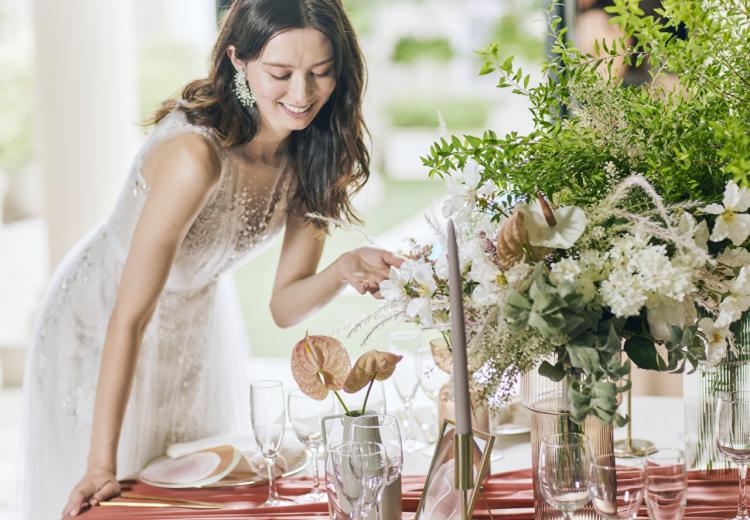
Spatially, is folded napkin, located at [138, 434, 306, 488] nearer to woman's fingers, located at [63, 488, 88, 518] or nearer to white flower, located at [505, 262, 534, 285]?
woman's fingers, located at [63, 488, 88, 518]

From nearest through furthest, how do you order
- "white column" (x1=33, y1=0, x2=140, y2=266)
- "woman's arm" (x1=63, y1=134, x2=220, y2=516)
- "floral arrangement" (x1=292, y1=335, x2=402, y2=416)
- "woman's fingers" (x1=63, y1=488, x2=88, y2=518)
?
1. "floral arrangement" (x1=292, y1=335, x2=402, y2=416)
2. "woman's fingers" (x1=63, y1=488, x2=88, y2=518)
3. "woman's arm" (x1=63, y1=134, x2=220, y2=516)
4. "white column" (x1=33, y1=0, x2=140, y2=266)

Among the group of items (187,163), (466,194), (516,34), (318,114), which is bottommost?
(466,194)

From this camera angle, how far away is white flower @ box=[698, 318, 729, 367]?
3.78ft

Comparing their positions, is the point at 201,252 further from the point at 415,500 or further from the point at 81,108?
the point at 81,108

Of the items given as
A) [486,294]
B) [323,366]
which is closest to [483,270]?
[486,294]

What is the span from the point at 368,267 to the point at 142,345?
64cm

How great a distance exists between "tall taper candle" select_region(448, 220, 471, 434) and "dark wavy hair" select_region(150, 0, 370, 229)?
32.4 inches

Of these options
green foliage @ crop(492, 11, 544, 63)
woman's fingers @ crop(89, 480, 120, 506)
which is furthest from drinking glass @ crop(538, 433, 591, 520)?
green foliage @ crop(492, 11, 544, 63)

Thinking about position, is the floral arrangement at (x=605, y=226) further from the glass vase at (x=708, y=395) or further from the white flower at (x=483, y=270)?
the glass vase at (x=708, y=395)

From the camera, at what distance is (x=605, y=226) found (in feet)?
3.91

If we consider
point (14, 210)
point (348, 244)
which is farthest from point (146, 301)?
point (348, 244)

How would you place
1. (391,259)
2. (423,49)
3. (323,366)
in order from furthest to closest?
(423,49) → (391,259) → (323,366)

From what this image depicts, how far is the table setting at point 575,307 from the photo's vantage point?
1.09 m

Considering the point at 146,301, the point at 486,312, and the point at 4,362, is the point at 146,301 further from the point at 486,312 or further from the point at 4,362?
the point at 4,362
